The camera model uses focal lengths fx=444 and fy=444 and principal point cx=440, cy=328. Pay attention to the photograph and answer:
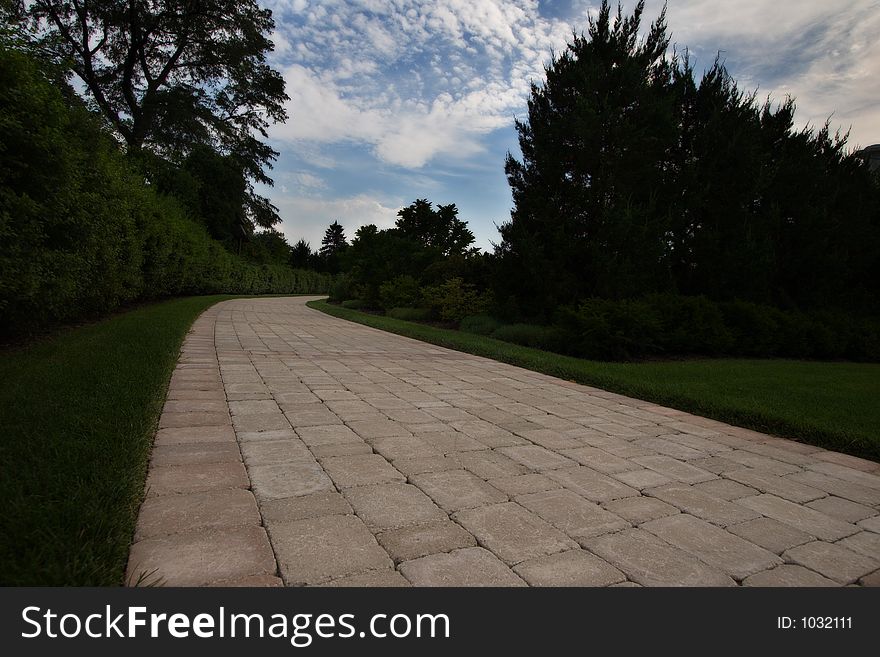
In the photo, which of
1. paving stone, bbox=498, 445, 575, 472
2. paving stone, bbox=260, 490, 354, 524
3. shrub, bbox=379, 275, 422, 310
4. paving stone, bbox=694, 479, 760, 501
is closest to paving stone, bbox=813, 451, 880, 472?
paving stone, bbox=694, 479, 760, 501

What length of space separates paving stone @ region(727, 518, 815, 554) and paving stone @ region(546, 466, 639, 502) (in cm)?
49

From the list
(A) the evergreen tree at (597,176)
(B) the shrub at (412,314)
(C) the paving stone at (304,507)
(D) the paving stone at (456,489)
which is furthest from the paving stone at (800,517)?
(B) the shrub at (412,314)

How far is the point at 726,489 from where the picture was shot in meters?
2.47

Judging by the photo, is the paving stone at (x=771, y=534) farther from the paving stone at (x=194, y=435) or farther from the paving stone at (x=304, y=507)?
the paving stone at (x=194, y=435)

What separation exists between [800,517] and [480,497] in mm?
1560

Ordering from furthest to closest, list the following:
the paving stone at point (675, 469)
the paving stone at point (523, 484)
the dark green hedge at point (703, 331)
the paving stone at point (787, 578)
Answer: the dark green hedge at point (703, 331)
the paving stone at point (675, 469)
the paving stone at point (523, 484)
the paving stone at point (787, 578)

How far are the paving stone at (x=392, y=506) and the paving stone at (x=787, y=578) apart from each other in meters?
1.20

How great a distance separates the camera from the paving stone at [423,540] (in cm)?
167

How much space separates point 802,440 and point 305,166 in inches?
728

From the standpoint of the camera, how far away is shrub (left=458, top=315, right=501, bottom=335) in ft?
32.9

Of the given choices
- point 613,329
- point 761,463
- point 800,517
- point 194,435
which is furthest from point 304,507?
point 613,329

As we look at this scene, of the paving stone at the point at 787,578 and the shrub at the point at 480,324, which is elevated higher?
the shrub at the point at 480,324

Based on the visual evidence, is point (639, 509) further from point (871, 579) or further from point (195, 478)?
point (195, 478)
